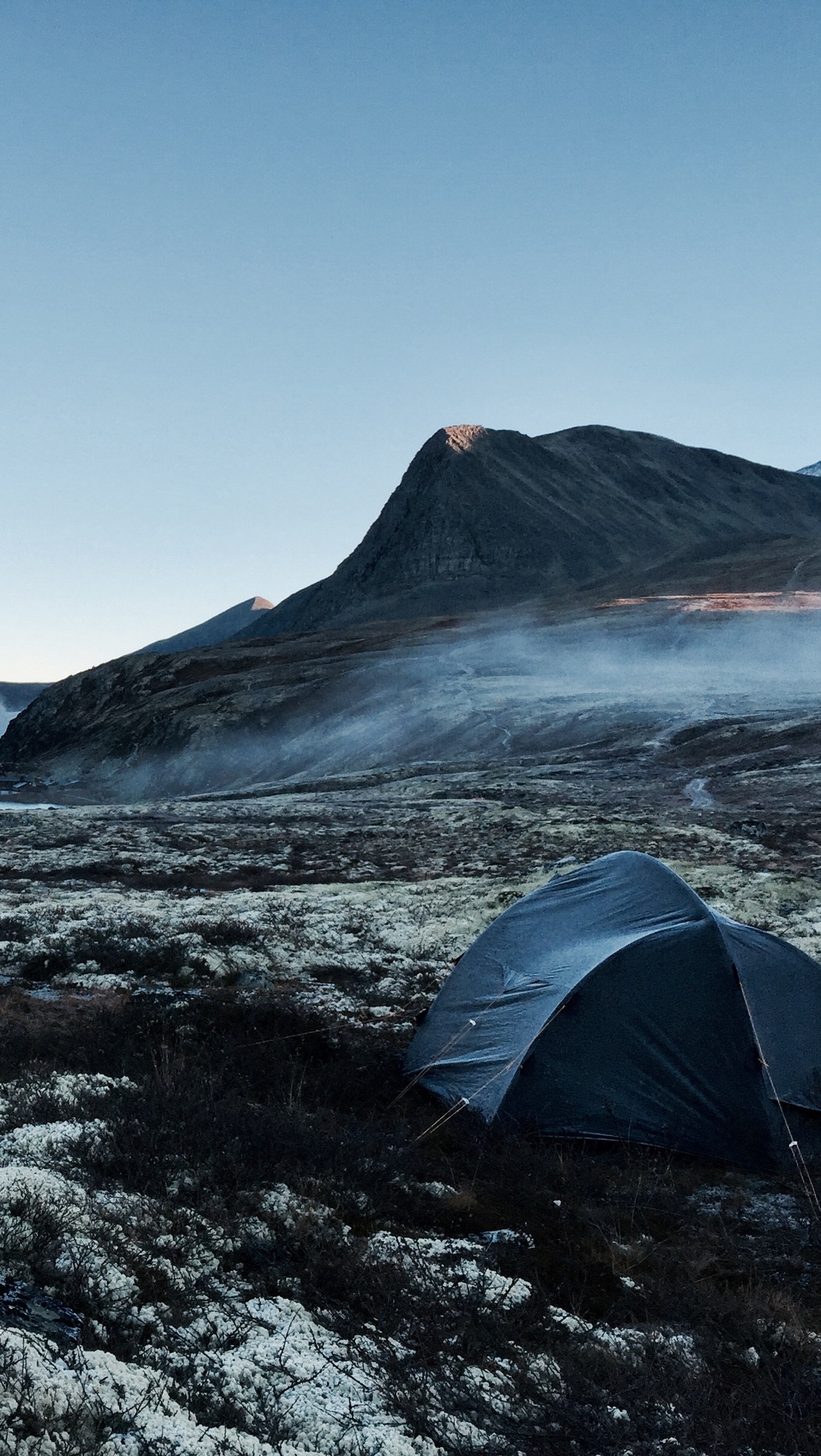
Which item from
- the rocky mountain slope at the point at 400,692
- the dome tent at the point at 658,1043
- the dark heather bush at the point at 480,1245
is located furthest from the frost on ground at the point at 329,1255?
the rocky mountain slope at the point at 400,692

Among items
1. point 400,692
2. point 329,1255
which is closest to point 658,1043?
point 329,1255

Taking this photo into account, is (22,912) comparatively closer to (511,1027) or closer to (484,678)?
(511,1027)

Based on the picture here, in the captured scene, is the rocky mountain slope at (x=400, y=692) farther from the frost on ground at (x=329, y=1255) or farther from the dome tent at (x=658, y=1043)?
the frost on ground at (x=329, y=1255)

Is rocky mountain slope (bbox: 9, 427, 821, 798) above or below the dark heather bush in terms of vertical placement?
above

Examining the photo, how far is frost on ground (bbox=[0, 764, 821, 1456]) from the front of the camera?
17.8 feet

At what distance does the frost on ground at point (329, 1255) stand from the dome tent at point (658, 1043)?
0.39m

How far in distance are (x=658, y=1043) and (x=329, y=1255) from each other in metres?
4.83

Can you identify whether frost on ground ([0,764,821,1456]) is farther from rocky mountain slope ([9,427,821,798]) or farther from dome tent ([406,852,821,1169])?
rocky mountain slope ([9,427,821,798])

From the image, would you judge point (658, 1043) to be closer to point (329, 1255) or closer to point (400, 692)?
point (329, 1255)

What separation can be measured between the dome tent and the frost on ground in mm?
390

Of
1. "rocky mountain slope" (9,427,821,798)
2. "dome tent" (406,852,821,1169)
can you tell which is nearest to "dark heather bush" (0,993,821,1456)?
"dome tent" (406,852,821,1169)

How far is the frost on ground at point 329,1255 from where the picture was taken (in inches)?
214

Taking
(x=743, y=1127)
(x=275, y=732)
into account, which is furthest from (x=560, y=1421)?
(x=275, y=732)

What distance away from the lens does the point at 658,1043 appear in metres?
10.6
